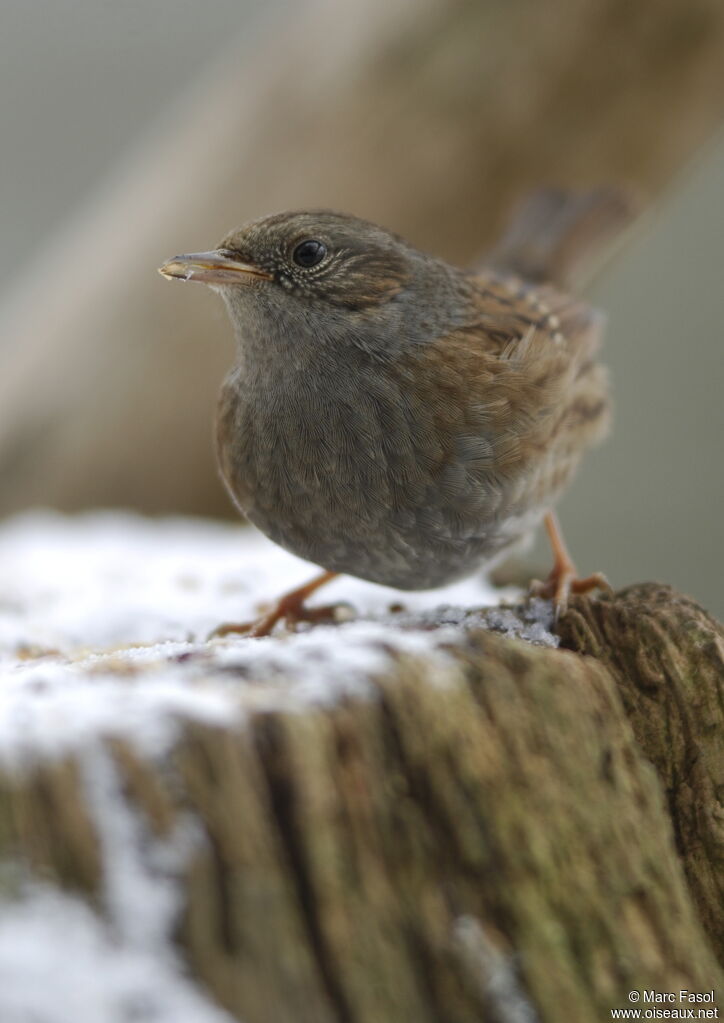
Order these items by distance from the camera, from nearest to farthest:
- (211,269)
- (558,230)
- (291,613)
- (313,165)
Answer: (211,269), (291,613), (558,230), (313,165)

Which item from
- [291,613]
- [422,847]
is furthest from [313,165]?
[422,847]

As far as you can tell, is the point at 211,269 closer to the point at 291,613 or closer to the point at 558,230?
the point at 291,613

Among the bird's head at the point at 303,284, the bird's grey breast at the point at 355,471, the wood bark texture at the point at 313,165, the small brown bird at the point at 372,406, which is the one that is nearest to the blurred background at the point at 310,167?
the wood bark texture at the point at 313,165

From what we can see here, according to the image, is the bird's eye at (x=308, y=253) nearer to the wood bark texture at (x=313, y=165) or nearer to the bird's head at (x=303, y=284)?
the bird's head at (x=303, y=284)

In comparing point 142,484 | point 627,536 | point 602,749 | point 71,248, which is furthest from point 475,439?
point 627,536

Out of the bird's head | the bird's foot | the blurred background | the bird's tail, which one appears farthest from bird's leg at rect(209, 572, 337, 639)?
the blurred background

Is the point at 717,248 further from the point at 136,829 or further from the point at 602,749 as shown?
the point at 136,829

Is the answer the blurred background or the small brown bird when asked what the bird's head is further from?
the blurred background
